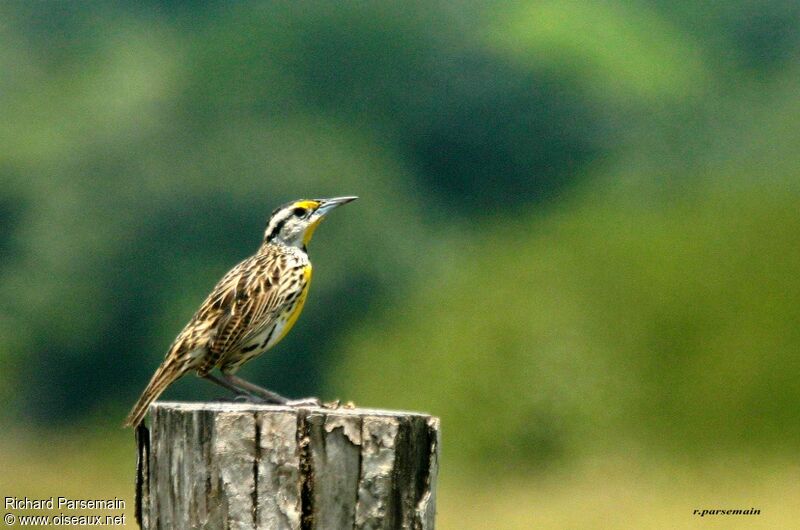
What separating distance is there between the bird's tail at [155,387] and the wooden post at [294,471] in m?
0.51

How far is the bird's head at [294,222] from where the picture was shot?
211 inches

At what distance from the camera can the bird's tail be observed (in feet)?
13.8

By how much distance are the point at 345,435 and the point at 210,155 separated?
26.4 meters

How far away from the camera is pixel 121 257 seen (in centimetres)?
2578

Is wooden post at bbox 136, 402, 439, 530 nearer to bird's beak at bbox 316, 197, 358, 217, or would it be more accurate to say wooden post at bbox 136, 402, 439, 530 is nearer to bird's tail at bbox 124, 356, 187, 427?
bird's tail at bbox 124, 356, 187, 427

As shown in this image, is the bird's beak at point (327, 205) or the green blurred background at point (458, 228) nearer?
the bird's beak at point (327, 205)

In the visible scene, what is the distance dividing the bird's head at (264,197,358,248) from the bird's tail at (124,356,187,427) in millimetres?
826

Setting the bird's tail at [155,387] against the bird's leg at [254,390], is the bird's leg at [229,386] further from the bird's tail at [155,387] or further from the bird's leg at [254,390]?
the bird's tail at [155,387]

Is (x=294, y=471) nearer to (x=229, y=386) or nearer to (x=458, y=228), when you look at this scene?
(x=229, y=386)

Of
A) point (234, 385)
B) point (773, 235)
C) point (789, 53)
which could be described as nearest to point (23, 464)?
point (234, 385)

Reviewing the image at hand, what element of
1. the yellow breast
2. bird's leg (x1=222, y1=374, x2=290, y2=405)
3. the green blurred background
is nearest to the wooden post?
bird's leg (x1=222, y1=374, x2=290, y2=405)

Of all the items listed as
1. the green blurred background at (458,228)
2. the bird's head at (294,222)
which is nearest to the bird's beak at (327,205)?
the bird's head at (294,222)

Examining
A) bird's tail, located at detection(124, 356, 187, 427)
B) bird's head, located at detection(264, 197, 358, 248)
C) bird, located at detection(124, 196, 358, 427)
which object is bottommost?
bird's tail, located at detection(124, 356, 187, 427)

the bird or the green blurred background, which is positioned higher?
the green blurred background
